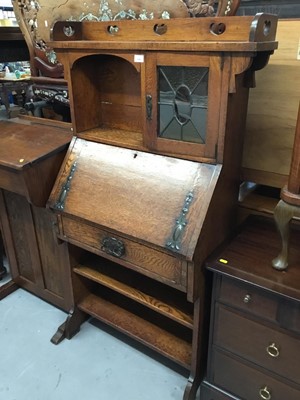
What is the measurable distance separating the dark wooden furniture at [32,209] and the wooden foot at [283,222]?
102 cm

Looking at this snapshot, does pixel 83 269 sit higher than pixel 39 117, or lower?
lower

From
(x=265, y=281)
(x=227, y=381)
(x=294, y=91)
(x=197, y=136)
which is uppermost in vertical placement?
(x=294, y=91)

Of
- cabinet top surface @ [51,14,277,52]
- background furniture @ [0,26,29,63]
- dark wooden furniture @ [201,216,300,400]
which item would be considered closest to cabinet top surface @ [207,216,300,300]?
dark wooden furniture @ [201,216,300,400]

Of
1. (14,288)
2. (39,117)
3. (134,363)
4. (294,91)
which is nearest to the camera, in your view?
(294,91)

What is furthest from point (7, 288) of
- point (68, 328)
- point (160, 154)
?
point (160, 154)

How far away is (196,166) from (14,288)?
1.61m

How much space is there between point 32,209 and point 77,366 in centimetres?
85

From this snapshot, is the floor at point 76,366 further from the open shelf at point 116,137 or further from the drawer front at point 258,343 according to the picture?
the open shelf at point 116,137

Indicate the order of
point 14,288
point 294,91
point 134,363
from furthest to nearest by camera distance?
point 14,288
point 134,363
point 294,91

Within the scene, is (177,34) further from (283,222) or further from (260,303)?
(260,303)

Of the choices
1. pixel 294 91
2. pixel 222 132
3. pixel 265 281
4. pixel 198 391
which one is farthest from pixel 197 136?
pixel 198 391

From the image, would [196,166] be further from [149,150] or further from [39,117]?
[39,117]

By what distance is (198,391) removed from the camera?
167 cm

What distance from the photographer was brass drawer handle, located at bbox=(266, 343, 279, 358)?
1.26 metres
